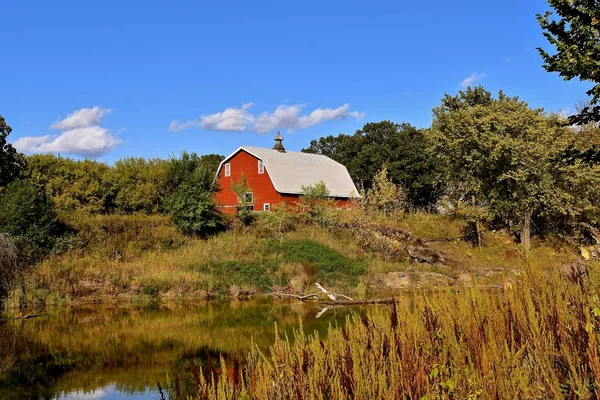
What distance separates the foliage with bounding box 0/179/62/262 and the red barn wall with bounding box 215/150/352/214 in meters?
15.8

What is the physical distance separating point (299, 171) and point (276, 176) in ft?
11.1

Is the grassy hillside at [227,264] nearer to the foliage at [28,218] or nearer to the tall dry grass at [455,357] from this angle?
the foliage at [28,218]

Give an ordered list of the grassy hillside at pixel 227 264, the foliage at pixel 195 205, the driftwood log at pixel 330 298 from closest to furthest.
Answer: the driftwood log at pixel 330 298, the grassy hillside at pixel 227 264, the foliage at pixel 195 205

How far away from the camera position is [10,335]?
1634 centimetres

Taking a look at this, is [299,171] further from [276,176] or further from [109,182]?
[109,182]

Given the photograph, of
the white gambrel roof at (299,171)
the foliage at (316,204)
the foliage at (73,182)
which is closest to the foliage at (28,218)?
the foliage at (73,182)

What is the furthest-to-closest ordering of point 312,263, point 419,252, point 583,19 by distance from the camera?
point 419,252 → point 312,263 → point 583,19

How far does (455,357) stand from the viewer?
14.4 ft

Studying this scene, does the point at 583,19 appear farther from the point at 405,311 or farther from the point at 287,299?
the point at 287,299

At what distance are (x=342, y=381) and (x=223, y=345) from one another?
38.1 feet

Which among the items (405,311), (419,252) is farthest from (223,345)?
(419,252)

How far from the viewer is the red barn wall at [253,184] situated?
4081 centimetres

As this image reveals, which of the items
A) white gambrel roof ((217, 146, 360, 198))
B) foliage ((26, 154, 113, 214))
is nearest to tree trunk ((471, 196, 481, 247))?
white gambrel roof ((217, 146, 360, 198))

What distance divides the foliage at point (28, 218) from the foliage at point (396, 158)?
28.9m
